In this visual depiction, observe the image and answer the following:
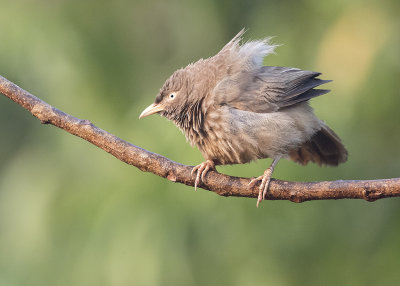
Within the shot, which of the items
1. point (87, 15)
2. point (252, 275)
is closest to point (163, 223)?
point (252, 275)

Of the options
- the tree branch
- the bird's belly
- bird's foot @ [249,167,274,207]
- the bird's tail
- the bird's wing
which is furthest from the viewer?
the bird's tail

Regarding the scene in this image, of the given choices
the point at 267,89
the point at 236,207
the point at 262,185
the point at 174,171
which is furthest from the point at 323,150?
the point at 174,171

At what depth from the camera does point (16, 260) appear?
6352 millimetres

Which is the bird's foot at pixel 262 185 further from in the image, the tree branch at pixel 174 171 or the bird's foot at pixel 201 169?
the bird's foot at pixel 201 169

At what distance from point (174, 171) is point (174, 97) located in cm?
83

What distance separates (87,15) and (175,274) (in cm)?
310

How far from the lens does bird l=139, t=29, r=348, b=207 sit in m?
4.54

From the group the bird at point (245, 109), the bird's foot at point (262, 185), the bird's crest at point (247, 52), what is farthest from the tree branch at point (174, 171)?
the bird's crest at point (247, 52)

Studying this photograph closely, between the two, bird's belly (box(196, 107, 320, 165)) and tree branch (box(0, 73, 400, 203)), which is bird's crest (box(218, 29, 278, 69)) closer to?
bird's belly (box(196, 107, 320, 165))

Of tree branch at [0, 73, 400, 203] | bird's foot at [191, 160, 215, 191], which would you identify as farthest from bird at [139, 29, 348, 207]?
tree branch at [0, 73, 400, 203]

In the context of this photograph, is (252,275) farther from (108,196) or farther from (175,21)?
(175,21)

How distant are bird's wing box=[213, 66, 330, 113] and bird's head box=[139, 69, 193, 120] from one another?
238 mm

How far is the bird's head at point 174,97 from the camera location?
4766 mm

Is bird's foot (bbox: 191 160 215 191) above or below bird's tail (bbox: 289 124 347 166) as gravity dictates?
below
